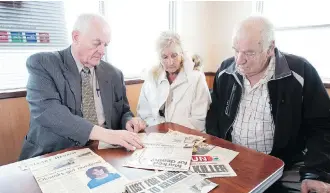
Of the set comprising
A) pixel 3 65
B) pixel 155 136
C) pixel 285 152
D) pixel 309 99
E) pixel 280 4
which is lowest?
pixel 285 152

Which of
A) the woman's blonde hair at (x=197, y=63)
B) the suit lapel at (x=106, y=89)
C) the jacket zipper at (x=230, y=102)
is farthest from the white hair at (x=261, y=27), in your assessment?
the suit lapel at (x=106, y=89)

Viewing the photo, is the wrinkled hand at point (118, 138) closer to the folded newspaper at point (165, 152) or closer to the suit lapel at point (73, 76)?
the folded newspaper at point (165, 152)

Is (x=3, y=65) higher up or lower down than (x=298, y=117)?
higher up

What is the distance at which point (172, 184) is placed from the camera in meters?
0.69

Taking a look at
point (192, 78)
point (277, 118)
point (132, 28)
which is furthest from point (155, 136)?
point (132, 28)

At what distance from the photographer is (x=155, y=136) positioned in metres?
1.13

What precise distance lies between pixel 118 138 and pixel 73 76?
527 mm

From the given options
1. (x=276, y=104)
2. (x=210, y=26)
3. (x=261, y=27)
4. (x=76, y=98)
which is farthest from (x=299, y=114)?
(x=210, y=26)

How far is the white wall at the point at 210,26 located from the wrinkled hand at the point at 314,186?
2.13m

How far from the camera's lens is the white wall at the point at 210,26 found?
2813mm

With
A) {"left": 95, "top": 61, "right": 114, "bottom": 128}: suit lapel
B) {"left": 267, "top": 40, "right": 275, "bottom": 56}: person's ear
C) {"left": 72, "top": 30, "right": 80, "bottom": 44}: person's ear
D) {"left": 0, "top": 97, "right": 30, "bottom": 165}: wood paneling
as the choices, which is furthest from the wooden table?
{"left": 0, "top": 97, "right": 30, "bottom": 165}: wood paneling

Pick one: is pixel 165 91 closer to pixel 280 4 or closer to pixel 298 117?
pixel 298 117

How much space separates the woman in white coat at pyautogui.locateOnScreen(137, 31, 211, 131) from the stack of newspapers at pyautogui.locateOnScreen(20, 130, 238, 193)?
70cm

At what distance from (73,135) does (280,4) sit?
2.51 meters
